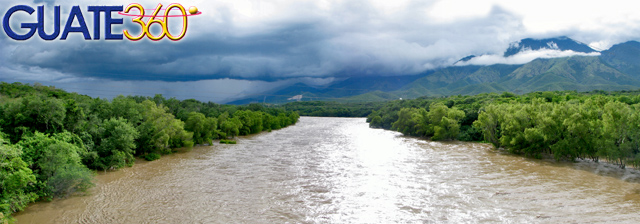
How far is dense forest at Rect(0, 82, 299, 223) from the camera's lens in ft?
72.4

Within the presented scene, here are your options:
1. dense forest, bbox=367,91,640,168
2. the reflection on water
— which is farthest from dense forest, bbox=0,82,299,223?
dense forest, bbox=367,91,640,168

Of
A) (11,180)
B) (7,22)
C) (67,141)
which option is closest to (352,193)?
(11,180)

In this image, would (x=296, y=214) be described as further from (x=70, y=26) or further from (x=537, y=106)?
(x=537, y=106)

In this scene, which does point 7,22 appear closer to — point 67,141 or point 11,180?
point 67,141

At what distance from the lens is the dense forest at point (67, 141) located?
2208 cm

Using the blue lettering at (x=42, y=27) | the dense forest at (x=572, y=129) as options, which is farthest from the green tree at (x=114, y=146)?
the dense forest at (x=572, y=129)

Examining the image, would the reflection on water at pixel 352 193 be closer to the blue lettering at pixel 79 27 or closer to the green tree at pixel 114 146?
the green tree at pixel 114 146

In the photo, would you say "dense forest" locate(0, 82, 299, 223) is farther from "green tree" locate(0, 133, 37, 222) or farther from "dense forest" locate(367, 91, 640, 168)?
"dense forest" locate(367, 91, 640, 168)

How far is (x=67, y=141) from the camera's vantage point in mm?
31234

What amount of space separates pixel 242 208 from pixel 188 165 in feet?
66.9

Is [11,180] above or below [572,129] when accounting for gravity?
below

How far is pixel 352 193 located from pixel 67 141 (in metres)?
25.8

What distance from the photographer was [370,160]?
156ft

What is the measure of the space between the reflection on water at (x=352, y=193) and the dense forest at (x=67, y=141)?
146 cm
